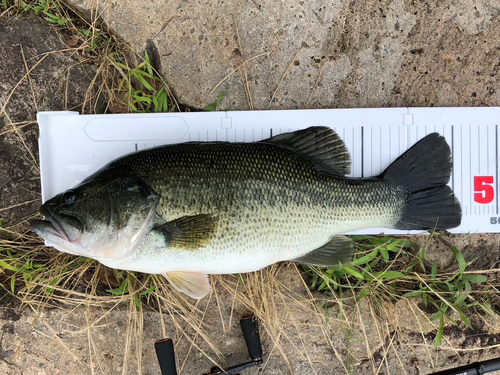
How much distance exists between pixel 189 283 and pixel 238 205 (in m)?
0.53

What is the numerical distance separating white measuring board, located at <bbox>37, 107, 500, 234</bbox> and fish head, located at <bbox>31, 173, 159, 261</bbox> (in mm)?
528

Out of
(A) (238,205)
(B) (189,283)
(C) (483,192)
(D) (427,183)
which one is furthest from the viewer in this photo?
(C) (483,192)

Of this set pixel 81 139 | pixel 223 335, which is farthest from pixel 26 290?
pixel 223 335

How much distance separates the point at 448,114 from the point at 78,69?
2.38m

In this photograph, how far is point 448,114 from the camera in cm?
233

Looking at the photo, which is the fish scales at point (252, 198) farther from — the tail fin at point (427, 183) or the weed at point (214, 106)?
the weed at point (214, 106)

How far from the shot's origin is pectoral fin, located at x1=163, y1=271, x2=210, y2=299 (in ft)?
6.63

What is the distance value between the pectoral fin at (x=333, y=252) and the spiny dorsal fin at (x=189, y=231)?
1.97 ft

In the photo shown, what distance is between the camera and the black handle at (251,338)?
220cm

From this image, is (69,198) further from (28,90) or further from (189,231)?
(28,90)

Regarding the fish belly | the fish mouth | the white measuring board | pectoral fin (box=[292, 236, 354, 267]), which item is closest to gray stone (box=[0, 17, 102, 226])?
the white measuring board

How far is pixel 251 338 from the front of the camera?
7.23 ft

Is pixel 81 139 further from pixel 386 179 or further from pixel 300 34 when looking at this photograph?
pixel 386 179

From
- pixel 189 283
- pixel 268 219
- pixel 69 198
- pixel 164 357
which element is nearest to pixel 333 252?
pixel 268 219
